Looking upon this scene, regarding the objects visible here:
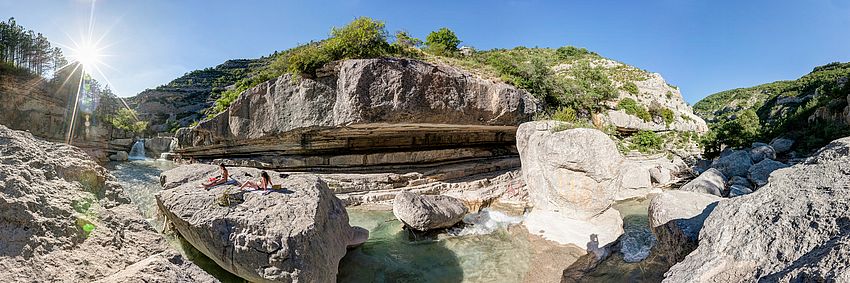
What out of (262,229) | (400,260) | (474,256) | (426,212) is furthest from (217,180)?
(474,256)

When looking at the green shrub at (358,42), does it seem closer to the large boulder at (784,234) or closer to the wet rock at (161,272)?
the wet rock at (161,272)

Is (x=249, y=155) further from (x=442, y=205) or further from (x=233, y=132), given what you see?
(x=442, y=205)

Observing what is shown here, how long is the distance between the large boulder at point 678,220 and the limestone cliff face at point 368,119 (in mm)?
6621

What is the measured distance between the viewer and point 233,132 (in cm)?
1206

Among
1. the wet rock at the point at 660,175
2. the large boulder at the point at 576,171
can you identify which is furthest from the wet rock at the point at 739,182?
the large boulder at the point at 576,171

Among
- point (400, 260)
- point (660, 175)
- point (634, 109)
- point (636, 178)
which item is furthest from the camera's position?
point (634, 109)

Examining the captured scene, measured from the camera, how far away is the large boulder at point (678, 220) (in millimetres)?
3707

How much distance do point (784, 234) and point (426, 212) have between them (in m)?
6.53

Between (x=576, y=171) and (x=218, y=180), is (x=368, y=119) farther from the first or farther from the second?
(x=576, y=171)

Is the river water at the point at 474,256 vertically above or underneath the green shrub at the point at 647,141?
underneath

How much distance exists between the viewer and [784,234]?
202cm

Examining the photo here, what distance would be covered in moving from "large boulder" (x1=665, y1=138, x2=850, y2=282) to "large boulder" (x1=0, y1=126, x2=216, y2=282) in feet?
10.5

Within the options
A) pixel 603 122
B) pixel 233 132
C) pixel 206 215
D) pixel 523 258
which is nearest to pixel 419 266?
pixel 523 258

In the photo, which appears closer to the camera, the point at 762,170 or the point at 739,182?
the point at 739,182
